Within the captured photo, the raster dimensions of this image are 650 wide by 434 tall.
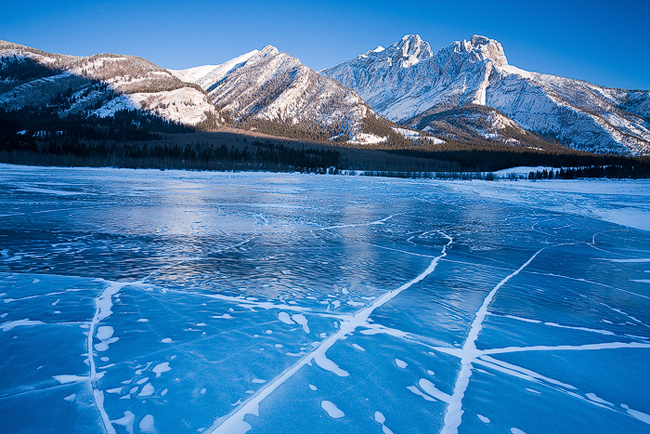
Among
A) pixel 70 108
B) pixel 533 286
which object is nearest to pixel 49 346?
pixel 533 286

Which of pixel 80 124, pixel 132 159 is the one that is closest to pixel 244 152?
pixel 132 159

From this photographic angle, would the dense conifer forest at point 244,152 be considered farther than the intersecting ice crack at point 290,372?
Yes

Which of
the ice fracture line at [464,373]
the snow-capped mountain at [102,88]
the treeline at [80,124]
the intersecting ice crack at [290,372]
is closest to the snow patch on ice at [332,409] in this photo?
the intersecting ice crack at [290,372]

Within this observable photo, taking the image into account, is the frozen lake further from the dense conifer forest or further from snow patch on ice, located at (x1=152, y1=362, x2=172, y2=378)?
the dense conifer forest

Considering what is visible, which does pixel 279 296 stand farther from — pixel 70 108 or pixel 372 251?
pixel 70 108

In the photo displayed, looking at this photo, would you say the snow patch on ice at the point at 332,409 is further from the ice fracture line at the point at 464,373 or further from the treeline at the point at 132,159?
the treeline at the point at 132,159

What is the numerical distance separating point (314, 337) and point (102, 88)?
197 meters

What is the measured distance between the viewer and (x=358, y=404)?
3006 mm

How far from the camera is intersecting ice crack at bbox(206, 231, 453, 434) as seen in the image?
8.76 feet

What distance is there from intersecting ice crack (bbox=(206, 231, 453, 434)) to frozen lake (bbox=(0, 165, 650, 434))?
2cm

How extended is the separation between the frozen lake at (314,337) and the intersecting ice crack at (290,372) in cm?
2

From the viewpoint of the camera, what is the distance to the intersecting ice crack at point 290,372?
2.67 meters

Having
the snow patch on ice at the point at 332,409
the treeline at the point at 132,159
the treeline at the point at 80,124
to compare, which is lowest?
the snow patch on ice at the point at 332,409

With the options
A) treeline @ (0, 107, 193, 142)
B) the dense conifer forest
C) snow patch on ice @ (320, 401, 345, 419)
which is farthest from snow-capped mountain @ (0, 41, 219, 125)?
snow patch on ice @ (320, 401, 345, 419)
